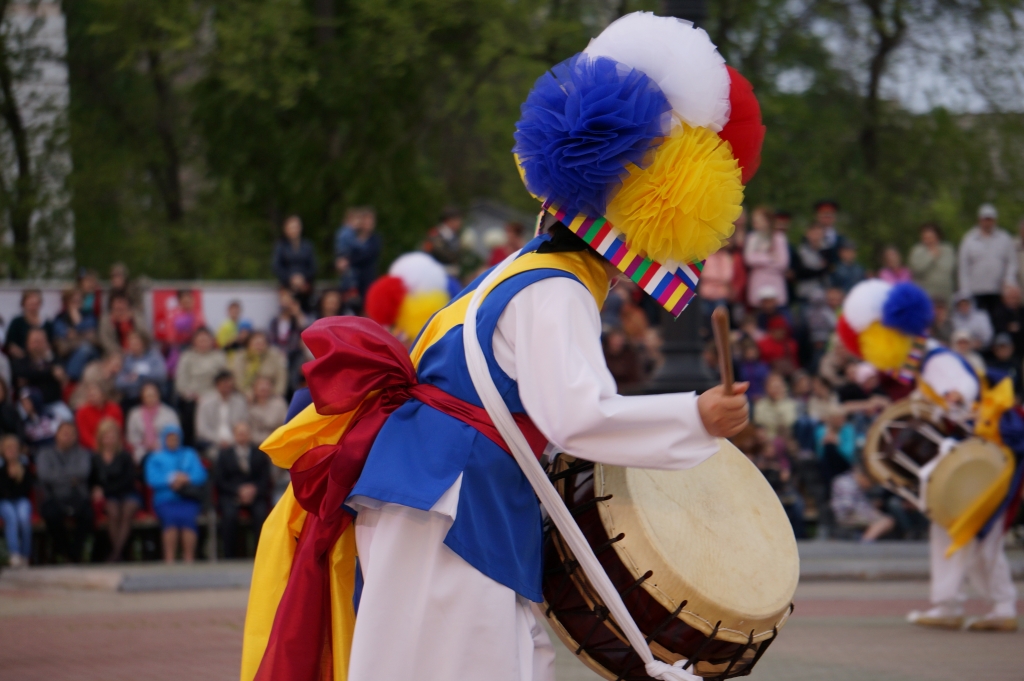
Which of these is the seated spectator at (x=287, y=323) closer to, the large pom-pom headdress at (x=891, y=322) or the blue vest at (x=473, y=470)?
the large pom-pom headdress at (x=891, y=322)

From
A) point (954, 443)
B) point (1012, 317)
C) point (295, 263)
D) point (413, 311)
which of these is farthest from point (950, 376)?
point (295, 263)

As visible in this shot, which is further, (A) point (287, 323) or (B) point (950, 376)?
(A) point (287, 323)

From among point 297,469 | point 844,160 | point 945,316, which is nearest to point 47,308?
point 945,316

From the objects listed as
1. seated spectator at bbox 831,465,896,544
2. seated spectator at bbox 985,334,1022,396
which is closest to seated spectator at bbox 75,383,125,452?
seated spectator at bbox 831,465,896,544

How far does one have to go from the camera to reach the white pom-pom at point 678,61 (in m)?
3.35

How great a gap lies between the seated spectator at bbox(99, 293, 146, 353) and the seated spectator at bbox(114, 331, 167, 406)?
0.18 meters

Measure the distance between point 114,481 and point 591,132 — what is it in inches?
375

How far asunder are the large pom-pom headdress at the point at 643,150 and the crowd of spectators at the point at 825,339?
889 cm

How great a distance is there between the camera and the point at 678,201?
327 cm

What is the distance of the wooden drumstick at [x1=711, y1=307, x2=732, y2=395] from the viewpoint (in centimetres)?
300

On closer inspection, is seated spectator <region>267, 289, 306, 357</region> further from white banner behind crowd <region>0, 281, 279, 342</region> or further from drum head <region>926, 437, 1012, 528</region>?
drum head <region>926, 437, 1012, 528</region>

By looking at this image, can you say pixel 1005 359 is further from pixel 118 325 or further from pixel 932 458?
pixel 118 325

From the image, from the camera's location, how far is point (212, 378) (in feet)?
43.1

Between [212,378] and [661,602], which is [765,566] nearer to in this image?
[661,602]
